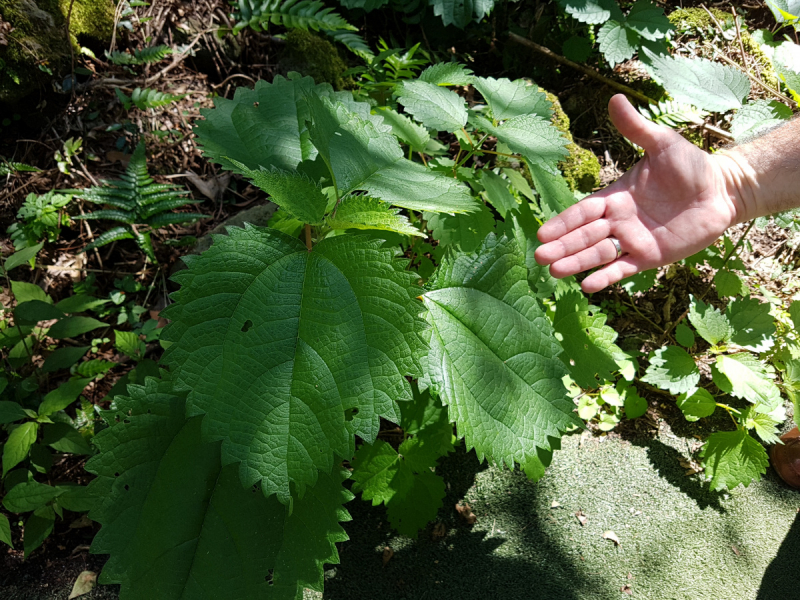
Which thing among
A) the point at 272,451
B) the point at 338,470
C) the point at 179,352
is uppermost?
the point at 179,352

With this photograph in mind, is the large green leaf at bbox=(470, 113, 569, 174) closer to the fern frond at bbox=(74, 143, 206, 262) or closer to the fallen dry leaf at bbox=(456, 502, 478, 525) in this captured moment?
the fallen dry leaf at bbox=(456, 502, 478, 525)

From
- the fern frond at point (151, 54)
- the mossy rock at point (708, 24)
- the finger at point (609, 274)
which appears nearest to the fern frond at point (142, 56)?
the fern frond at point (151, 54)

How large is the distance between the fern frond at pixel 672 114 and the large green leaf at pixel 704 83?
39cm

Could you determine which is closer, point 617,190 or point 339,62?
point 617,190

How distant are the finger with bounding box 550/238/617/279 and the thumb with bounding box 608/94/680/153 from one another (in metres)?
0.42

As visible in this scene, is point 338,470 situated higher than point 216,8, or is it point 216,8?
point 216,8

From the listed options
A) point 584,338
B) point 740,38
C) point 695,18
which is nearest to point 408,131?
point 584,338

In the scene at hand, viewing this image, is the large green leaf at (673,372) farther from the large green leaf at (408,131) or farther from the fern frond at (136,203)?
the fern frond at (136,203)

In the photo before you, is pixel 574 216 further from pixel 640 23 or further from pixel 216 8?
pixel 216 8

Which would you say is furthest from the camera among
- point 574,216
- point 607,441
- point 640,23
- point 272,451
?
point 640,23

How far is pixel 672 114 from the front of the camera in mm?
3002

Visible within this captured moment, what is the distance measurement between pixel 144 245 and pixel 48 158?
2.78 ft

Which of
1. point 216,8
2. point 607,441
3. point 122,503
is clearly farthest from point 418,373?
point 216,8

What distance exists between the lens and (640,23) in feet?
9.38
